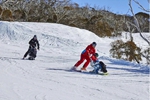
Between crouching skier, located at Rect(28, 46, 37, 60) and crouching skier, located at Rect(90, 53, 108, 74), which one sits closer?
crouching skier, located at Rect(90, 53, 108, 74)

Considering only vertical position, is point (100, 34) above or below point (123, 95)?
above

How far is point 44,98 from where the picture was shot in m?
5.94

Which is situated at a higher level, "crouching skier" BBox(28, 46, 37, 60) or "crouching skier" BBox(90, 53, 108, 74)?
"crouching skier" BBox(28, 46, 37, 60)

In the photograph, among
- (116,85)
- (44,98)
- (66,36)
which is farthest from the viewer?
(66,36)

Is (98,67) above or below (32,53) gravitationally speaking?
below

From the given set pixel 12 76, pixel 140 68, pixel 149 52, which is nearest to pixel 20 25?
pixel 149 52

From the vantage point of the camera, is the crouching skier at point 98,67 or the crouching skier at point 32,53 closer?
the crouching skier at point 98,67

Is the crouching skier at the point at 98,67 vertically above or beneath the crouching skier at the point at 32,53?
beneath

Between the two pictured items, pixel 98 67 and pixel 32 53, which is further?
pixel 32 53

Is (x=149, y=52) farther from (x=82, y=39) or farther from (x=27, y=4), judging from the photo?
(x=27, y=4)

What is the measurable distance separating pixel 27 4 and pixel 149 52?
98.5ft

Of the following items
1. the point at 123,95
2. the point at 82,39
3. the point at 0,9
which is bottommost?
the point at 123,95

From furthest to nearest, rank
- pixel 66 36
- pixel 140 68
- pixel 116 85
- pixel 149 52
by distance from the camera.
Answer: pixel 66 36, pixel 149 52, pixel 140 68, pixel 116 85

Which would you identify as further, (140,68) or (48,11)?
(48,11)
